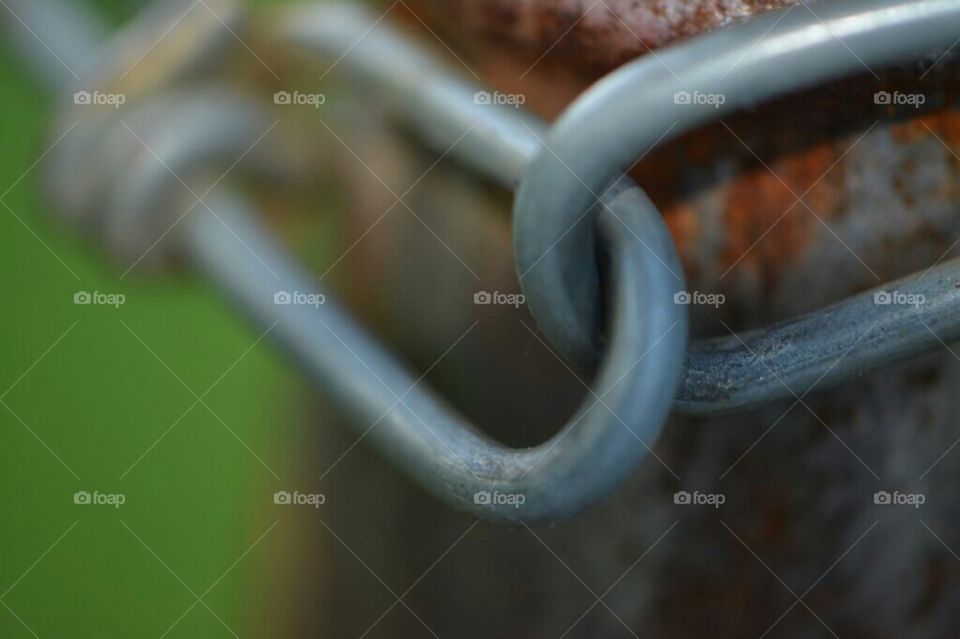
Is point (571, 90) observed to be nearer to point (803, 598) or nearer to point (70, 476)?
point (803, 598)

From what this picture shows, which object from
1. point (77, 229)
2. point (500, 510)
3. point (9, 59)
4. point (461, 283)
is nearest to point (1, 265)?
point (9, 59)

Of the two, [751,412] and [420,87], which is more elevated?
[420,87]

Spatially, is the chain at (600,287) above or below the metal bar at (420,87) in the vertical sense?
below

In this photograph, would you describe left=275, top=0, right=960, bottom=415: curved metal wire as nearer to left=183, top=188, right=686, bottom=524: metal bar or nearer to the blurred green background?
left=183, top=188, right=686, bottom=524: metal bar

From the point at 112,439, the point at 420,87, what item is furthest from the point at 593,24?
the point at 112,439

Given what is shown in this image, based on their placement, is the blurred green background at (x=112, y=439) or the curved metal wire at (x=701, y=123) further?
the blurred green background at (x=112, y=439)

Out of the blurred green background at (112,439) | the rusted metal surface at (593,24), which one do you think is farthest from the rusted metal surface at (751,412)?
the blurred green background at (112,439)

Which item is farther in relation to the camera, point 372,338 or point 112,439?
point 112,439

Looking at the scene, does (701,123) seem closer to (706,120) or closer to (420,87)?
(706,120)

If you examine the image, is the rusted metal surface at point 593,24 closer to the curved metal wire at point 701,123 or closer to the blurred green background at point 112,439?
the curved metal wire at point 701,123
